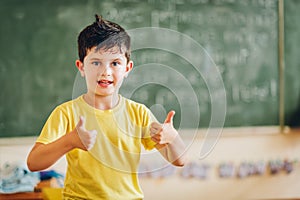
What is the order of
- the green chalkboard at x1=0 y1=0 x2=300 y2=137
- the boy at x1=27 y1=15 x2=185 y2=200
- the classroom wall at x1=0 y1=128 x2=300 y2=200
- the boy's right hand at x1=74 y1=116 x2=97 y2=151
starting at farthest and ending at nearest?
the classroom wall at x1=0 y1=128 x2=300 y2=200 < the green chalkboard at x1=0 y1=0 x2=300 y2=137 < the boy at x1=27 y1=15 x2=185 y2=200 < the boy's right hand at x1=74 y1=116 x2=97 y2=151

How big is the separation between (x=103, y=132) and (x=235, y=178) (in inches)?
62.5

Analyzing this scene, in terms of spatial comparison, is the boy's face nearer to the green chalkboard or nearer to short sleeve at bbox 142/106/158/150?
short sleeve at bbox 142/106/158/150

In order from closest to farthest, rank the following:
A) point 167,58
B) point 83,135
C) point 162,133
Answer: point 83,135
point 162,133
point 167,58

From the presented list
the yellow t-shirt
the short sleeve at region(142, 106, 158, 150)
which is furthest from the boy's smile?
the short sleeve at region(142, 106, 158, 150)

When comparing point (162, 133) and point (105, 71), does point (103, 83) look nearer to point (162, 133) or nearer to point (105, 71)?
point (105, 71)

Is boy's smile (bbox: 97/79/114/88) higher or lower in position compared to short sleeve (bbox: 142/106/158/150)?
higher

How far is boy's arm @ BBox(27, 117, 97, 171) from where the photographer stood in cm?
203

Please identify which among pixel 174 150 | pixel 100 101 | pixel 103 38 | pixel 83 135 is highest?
pixel 103 38

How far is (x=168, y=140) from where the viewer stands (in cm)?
218

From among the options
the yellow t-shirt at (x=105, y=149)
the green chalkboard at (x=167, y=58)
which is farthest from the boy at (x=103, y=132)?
the green chalkboard at (x=167, y=58)

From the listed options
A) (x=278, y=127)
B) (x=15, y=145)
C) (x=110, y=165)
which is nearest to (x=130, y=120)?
(x=110, y=165)

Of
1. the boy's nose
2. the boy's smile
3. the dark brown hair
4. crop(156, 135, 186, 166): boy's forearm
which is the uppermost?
the dark brown hair

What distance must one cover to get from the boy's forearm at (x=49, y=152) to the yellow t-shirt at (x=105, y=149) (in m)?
0.04

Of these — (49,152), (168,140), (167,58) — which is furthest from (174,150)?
(167,58)
